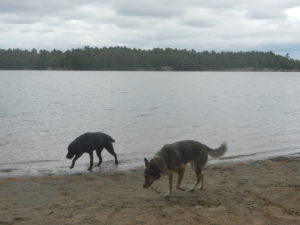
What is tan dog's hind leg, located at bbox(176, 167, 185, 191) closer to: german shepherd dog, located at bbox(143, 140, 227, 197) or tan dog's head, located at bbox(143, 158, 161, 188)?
german shepherd dog, located at bbox(143, 140, 227, 197)

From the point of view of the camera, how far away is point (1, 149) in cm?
1617

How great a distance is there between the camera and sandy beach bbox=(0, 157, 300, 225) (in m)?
7.18

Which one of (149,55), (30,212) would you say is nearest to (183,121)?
(30,212)

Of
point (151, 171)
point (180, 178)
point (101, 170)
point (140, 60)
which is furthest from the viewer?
point (140, 60)

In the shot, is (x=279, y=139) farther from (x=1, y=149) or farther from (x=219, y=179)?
(x=1, y=149)

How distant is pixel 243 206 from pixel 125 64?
158 m

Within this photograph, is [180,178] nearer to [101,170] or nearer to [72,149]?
[101,170]

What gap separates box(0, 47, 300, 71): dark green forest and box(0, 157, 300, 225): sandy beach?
5687 inches

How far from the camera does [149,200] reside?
839cm

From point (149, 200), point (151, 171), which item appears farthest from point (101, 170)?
point (151, 171)

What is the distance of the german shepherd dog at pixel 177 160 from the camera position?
835 centimetres

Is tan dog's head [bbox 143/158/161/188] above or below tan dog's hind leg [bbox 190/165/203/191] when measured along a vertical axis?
above

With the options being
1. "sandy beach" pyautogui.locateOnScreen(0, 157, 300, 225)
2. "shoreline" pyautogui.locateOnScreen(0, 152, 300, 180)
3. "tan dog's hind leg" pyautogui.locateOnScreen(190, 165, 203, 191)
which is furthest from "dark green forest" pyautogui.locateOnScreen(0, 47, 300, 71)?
"tan dog's hind leg" pyautogui.locateOnScreen(190, 165, 203, 191)

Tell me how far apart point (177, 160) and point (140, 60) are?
152247mm
